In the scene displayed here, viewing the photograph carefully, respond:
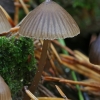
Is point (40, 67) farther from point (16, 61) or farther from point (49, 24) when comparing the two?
point (49, 24)

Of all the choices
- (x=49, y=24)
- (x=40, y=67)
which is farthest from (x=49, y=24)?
(x=40, y=67)

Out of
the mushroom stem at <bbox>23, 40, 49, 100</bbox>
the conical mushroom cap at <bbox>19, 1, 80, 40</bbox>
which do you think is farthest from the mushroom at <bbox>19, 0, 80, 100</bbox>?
the mushroom stem at <bbox>23, 40, 49, 100</bbox>

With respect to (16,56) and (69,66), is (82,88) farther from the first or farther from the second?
(16,56)

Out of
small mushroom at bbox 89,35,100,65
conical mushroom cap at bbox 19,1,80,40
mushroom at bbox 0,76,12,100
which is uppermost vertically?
conical mushroom cap at bbox 19,1,80,40

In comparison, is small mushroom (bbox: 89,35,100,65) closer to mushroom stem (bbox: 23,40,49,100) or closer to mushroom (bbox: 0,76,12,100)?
mushroom stem (bbox: 23,40,49,100)

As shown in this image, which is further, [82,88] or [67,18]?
[82,88]

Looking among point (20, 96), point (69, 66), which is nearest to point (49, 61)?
point (69, 66)
